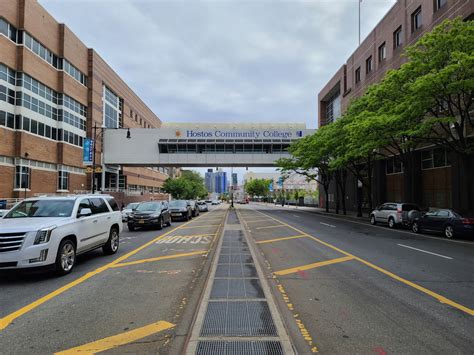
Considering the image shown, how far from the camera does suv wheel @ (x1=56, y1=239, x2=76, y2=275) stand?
26.5ft

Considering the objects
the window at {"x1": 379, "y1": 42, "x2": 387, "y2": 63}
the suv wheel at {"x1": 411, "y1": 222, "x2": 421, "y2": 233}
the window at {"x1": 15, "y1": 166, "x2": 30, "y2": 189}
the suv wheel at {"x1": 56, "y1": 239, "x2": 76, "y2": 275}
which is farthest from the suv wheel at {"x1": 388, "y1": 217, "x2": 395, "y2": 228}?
the window at {"x1": 15, "y1": 166, "x2": 30, "y2": 189}

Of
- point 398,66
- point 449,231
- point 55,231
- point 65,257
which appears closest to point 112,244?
point 65,257

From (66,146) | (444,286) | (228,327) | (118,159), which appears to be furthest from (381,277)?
(118,159)

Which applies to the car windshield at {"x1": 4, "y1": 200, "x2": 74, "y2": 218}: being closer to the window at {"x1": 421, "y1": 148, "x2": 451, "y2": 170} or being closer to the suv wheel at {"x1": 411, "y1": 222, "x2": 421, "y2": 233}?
the suv wheel at {"x1": 411, "y1": 222, "x2": 421, "y2": 233}

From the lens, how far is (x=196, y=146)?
54375mm

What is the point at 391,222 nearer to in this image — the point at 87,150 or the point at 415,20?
the point at 415,20

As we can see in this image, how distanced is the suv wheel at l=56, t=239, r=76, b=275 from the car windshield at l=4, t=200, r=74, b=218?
0.84 meters

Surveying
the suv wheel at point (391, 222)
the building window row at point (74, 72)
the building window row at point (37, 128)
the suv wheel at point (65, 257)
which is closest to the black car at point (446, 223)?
the suv wheel at point (391, 222)

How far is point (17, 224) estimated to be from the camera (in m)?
7.86

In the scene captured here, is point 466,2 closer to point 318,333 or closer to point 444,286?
point 444,286

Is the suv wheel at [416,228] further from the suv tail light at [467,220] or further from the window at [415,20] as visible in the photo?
the window at [415,20]

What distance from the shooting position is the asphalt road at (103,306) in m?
4.54

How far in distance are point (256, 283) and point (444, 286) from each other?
3.78 m

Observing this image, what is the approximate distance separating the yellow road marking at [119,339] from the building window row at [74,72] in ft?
141
